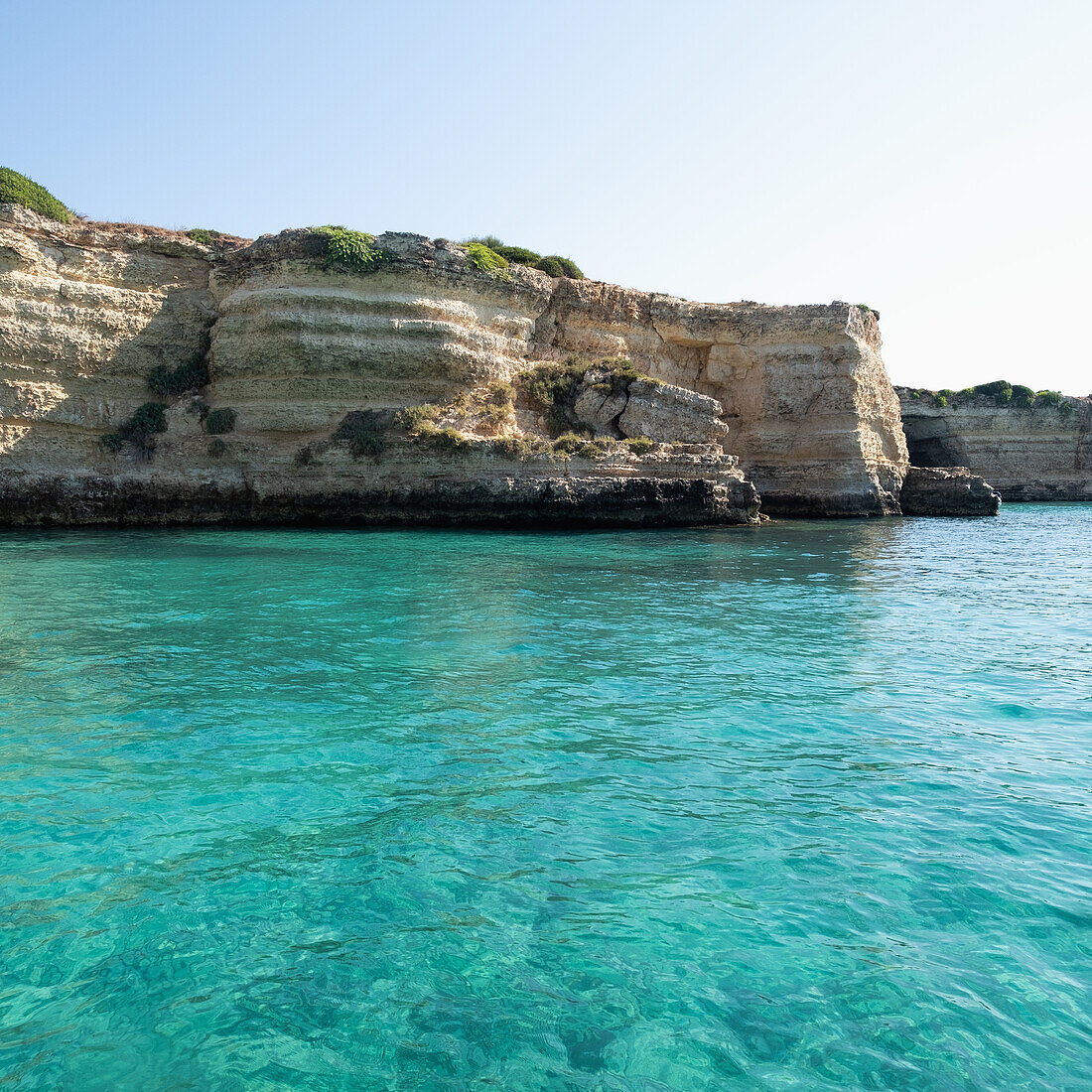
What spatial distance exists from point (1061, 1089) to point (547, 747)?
3447 mm

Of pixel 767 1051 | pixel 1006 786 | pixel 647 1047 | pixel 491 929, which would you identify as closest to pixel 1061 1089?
pixel 767 1051

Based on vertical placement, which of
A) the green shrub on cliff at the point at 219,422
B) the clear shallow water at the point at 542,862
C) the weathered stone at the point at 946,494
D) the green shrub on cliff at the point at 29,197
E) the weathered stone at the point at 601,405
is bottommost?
the clear shallow water at the point at 542,862

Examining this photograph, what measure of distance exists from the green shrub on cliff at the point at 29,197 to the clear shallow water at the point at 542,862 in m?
21.7

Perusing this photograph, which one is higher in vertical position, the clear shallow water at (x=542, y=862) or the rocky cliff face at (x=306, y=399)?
the rocky cliff face at (x=306, y=399)

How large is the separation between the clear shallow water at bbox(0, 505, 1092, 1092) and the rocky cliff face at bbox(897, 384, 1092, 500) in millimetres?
49475

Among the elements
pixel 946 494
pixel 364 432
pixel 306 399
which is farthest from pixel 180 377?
pixel 946 494

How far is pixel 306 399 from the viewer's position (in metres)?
25.4

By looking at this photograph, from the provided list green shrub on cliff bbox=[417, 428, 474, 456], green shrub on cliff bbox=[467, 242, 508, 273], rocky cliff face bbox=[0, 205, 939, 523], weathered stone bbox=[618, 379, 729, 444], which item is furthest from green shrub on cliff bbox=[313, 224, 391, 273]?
weathered stone bbox=[618, 379, 729, 444]

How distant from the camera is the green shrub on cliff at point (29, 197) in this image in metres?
24.2

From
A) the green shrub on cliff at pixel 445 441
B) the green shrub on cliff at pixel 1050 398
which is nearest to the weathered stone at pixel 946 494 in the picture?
the green shrub on cliff at pixel 1050 398

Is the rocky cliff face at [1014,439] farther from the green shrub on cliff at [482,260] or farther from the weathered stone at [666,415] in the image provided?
the green shrub on cliff at [482,260]

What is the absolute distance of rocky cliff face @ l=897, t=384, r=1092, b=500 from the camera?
5262cm

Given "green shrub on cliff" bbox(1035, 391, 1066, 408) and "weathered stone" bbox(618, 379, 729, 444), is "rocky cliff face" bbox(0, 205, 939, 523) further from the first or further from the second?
"green shrub on cliff" bbox(1035, 391, 1066, 408)

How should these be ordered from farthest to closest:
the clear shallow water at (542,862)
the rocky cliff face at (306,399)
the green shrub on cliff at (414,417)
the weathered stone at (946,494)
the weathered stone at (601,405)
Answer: the weathered stone at (946,494) → the weathered stone at (601,405) → the green shrub on cliff at (414,417) → the rocky cliff face at (306,399) → the clear shallow water at (542,862)
